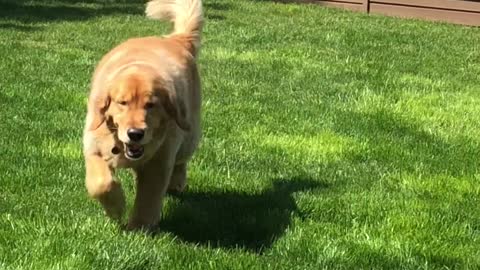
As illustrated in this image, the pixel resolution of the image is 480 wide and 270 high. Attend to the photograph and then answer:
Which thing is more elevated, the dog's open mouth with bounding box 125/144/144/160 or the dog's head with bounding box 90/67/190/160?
the dog's head with bounding box 90/67/190/160

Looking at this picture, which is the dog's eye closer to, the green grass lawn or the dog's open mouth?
the dog's open mouth

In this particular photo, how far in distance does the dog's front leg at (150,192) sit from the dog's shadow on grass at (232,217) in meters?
0.24

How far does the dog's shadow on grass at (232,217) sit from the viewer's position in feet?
14.8

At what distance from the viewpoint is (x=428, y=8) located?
55.8 feet

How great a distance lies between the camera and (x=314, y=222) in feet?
15.7

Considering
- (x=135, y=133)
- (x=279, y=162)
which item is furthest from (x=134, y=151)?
(x=279, y=162)

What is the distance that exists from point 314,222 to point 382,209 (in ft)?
1.61

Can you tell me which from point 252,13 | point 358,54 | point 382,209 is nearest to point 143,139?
point 382,209

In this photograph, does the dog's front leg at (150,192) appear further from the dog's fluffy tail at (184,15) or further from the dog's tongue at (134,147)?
the dog's fluffy tail at (184,15)

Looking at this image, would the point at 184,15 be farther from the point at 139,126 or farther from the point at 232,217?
the point at 139,126

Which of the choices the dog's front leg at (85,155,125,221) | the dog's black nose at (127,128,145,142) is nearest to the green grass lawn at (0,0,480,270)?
the dog's front leg at (85,155,125,221)

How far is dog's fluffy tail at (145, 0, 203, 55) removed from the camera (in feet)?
18.4

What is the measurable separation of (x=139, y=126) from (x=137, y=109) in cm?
12

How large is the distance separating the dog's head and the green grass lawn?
0.47 meters
